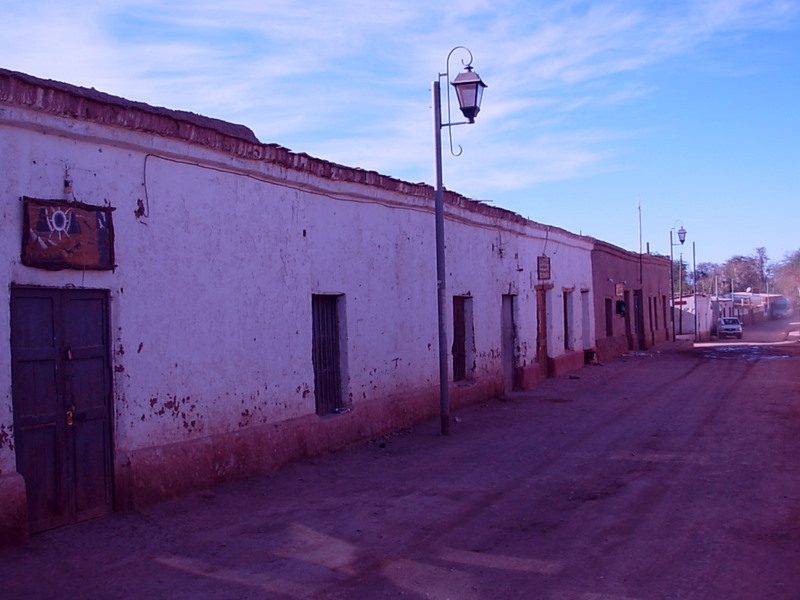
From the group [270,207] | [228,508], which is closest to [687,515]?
[228,508]

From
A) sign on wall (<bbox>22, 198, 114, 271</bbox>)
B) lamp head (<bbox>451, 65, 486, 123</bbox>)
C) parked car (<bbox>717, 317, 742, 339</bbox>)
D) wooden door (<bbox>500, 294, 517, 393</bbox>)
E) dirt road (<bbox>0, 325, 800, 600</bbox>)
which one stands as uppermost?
Result: lamp head (<bbox>451, 65, 486, 123</bbox>)

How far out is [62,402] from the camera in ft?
23.3

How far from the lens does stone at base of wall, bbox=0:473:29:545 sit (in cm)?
629

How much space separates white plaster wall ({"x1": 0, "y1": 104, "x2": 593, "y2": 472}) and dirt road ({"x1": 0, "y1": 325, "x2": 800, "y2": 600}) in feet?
3.23

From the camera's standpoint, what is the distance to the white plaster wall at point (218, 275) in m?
7.16

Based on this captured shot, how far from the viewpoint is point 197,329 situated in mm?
8633

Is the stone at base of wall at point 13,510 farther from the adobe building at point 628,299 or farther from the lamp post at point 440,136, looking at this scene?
the adobe building at point 628,299

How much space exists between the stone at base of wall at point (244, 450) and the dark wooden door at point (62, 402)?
0.32 meters

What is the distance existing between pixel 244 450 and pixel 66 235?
323 cm

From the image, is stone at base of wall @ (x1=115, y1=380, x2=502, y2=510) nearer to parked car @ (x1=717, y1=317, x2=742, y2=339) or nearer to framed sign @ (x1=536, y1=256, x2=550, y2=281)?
framed sign @ (x1=536, y1=256, x2=550, y2=281)

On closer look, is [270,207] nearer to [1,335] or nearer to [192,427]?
[192,427]

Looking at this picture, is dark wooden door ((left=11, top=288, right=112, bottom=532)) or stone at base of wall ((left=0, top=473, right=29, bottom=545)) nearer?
stone at base of wall ((left=0, top=473, right=29, bottom=545))

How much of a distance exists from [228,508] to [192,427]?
0.97 meters

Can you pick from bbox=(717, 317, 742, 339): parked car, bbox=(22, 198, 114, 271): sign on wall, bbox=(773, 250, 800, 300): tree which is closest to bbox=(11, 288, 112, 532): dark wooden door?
bbox=(22, 198, 114, 271): sign on wall
